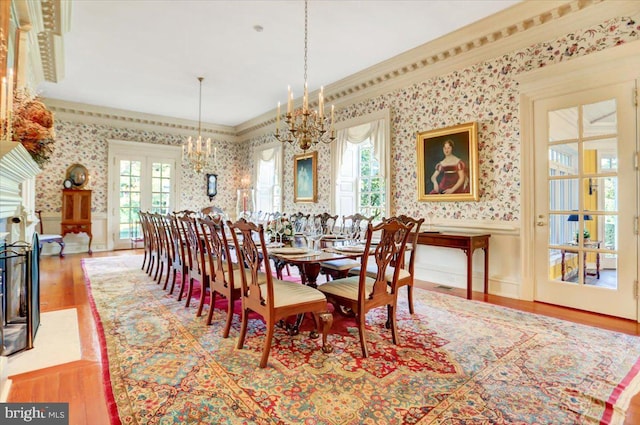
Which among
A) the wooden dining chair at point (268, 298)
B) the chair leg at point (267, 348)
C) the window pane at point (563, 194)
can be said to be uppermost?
the window pane at point (563, 194)

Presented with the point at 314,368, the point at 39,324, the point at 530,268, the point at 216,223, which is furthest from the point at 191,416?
the point at 530,268

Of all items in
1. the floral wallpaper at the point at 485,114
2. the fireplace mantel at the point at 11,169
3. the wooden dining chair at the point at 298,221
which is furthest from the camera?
the wooden dining chair at the point at 298,221

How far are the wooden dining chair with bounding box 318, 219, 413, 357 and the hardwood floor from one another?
1.40 m

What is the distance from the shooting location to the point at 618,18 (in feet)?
10.2

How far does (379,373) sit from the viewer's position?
206 centimetres

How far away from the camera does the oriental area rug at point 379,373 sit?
1676mm

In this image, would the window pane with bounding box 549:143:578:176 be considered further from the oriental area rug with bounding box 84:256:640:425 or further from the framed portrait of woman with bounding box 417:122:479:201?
the oriental area rug with bounding box 84:256:640:425

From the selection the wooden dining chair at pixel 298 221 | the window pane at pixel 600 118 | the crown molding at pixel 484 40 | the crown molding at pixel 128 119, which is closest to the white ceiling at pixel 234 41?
the crown molding at pixel 484 40

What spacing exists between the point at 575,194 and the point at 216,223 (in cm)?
355

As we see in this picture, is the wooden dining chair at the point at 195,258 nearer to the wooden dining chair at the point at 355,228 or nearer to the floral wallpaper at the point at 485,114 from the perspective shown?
the wooden dining chair at the point at 355,228

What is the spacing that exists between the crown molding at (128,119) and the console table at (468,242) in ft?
22.0

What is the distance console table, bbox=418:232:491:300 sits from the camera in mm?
3762

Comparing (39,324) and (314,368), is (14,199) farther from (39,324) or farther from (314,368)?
(314,368)

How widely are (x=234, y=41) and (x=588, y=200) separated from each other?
443 cm
